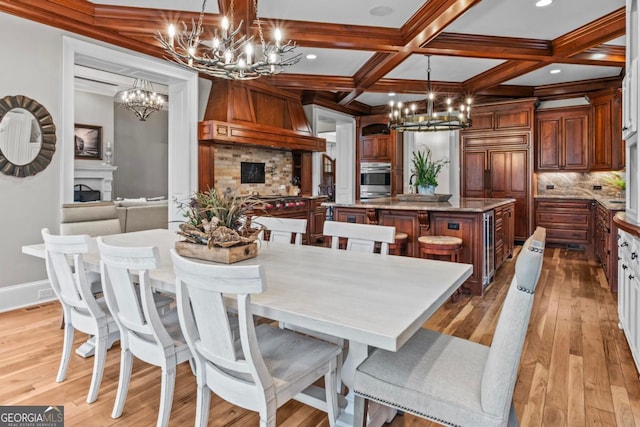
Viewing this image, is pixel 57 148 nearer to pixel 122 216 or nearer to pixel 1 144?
pixel 1 144

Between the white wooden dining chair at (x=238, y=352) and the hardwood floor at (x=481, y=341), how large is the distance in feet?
1.62

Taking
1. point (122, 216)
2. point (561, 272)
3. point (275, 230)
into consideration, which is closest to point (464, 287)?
point (561, 272)

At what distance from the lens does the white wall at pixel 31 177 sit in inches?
134

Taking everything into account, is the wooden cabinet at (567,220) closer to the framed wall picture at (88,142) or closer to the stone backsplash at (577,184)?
the stone backsplash at (577,184)

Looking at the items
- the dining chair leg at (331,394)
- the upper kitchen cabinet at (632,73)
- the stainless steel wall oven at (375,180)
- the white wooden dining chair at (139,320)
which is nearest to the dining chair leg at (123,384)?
the white wooden dining chair at (139,320)

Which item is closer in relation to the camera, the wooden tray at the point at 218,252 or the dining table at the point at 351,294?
the dining table at the point at 351,294

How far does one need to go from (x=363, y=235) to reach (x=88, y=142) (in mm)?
7529

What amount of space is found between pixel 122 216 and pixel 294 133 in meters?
3.05

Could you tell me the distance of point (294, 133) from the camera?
21.4ft

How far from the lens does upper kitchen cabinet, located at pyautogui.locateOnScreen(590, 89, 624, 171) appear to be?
570 centimetres

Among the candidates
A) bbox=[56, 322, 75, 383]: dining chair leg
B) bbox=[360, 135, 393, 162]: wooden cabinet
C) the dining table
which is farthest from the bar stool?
bbox=[360, 135, 393, 162]: wooden cabinet

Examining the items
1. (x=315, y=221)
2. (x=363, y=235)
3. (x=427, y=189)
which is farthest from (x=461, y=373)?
(x=315, y=221)

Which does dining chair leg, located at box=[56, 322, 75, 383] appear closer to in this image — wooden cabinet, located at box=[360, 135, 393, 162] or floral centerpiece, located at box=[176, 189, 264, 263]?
floral centerpiece, located at box=[176, 189, 264, 263]

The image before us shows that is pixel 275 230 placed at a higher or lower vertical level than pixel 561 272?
higher
